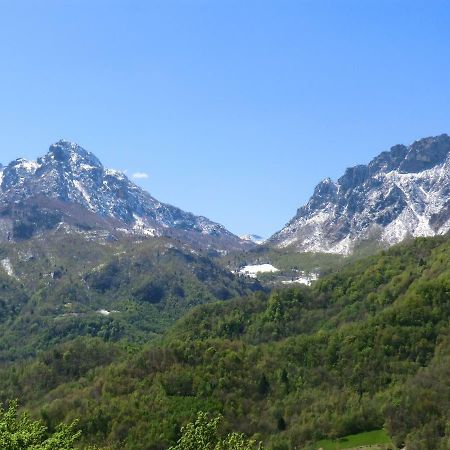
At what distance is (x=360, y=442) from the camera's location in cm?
19162

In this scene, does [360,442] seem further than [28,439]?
Yes

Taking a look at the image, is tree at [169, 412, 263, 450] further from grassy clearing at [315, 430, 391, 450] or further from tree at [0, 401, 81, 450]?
grassy clearing at [315, 430, 391, 450]

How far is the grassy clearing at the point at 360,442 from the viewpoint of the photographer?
18688 cm

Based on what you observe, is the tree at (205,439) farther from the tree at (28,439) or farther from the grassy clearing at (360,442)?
the grassy clearing at (360,442)

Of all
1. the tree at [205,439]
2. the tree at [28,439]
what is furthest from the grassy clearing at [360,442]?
the tree at [28,439]

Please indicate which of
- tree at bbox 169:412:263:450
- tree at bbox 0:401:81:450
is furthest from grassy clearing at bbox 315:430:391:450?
tree at bbox 0:401:81:450

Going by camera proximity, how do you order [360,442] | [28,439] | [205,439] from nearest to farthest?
[28,439], [205,439], [360,442]

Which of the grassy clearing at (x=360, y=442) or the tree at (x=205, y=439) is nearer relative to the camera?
the tree at (x=205, y=439)

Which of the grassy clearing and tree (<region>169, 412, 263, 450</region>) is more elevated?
tree (<region>169, 412, 263, 450</region>)

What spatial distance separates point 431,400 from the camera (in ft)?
602

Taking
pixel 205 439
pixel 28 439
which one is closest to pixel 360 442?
pixel 205 439

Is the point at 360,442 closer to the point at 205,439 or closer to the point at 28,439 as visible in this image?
the point at 205,439

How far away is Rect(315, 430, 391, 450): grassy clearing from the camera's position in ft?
613

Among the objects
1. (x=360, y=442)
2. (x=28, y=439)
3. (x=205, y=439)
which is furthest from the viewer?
A: (x=360, y=442)
